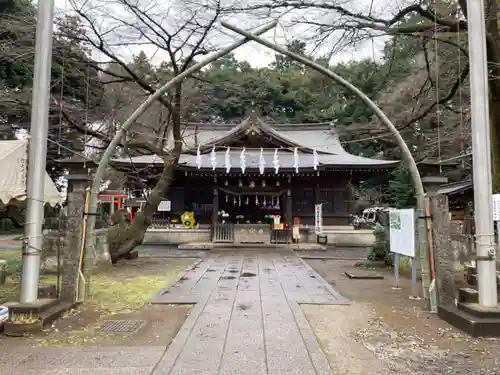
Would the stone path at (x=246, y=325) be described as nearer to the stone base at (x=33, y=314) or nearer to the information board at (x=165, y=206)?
the stone base at (x=33, y=314)

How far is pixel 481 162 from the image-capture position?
5414 millimetres

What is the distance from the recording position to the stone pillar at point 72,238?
6199mm

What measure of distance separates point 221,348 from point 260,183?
51.5 feet

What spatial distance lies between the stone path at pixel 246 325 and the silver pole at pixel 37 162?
7.20ft

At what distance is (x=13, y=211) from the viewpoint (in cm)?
862

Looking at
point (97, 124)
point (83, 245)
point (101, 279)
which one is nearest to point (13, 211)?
point (101, 279)

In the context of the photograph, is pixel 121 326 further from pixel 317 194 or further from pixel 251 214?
pixel 251 214

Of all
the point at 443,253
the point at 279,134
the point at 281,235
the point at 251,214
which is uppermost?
the point at 279,134

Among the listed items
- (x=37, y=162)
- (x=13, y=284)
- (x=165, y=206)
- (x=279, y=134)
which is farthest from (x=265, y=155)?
(x=37, y=162)

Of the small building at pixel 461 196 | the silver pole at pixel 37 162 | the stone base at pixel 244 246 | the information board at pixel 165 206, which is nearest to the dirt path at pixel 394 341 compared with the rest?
the silver pole at pixel 37 162

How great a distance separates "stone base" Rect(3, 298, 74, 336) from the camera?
4812 mm

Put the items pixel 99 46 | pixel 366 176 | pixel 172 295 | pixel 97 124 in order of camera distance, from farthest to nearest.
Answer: pixel 366 176, pixel 97 124, pixel 99 46, pixel 172 295

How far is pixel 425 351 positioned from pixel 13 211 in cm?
856

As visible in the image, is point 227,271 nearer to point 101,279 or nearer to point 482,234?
point 101,279
